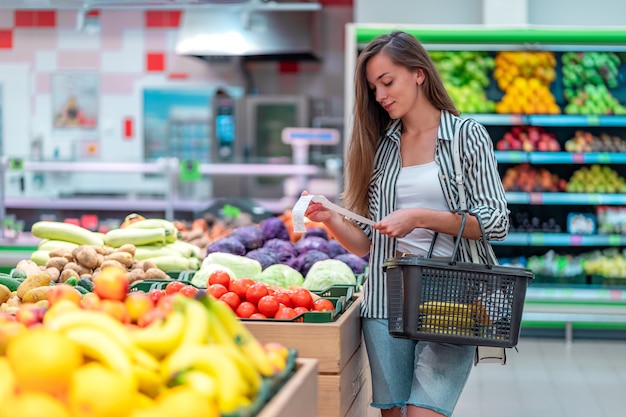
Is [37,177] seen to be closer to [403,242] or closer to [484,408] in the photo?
[484,408]

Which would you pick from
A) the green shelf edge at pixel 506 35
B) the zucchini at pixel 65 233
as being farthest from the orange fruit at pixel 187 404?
the green shelf edge at pixel 506 35

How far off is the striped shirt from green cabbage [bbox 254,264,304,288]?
3.09 ft

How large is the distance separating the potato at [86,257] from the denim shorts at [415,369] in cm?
149

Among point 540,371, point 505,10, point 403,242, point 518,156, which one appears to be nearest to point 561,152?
point 518,156

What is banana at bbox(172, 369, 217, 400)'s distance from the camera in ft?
4.97

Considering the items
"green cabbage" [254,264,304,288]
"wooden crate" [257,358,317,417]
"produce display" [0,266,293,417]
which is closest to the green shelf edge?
"green cabbage" [254,264,304,288]

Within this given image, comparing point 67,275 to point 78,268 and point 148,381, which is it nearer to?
point 78,268

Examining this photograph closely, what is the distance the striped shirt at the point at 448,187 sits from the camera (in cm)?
278

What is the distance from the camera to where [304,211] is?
278 cm

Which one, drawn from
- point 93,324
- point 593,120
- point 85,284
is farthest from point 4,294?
point 593,120

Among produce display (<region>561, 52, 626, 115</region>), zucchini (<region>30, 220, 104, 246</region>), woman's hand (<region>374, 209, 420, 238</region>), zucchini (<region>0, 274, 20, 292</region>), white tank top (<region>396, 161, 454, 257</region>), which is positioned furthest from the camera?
produce display (<region>561, 52, 626, 115</region>)

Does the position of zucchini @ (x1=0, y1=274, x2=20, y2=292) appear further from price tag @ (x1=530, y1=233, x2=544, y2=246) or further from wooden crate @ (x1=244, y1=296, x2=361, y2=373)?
price tag @ (x1=530, y1=233, x2=544, y2=246)

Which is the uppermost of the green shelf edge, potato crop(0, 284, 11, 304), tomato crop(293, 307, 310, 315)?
the green shelf edge

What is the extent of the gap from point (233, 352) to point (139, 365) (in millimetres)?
167
